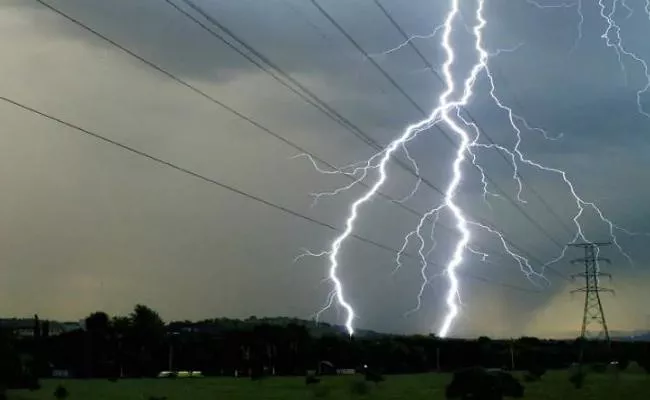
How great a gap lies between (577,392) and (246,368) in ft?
136

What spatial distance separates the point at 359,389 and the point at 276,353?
40.4 meters

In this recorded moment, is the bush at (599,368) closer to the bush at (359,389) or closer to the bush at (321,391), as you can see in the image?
the bush at (359,389)

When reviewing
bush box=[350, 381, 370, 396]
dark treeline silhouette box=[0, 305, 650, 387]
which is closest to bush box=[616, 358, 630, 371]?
dark treeline silhouette box=[0, 305, 650, 387]

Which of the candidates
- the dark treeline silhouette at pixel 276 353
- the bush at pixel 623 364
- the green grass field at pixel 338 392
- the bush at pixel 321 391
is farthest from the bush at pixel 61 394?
the bush at pixel 623 364

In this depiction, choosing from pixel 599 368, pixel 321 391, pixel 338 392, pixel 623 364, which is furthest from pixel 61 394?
pixel 623 364

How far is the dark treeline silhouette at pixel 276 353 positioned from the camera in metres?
87.1

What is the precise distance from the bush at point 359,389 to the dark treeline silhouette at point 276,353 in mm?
25990

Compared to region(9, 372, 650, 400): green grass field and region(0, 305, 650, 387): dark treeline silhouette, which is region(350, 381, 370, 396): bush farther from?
region(0, 305, 650, 387): dark treeline silhouette

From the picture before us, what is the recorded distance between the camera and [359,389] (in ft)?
168

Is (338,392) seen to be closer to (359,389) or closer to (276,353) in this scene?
(359,389)

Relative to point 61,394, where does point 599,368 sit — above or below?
above

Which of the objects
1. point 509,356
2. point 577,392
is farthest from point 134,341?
point 577,392

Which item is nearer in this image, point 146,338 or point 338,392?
point 338,392

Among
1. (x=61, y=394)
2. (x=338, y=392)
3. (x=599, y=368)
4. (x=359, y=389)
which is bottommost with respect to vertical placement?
(x=338, y=392)
